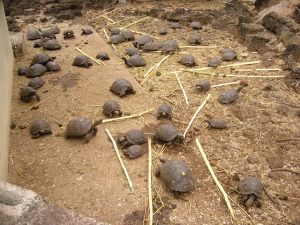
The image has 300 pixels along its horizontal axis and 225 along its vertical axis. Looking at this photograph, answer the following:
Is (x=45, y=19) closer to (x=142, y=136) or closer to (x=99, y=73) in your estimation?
(x=99, y=73)

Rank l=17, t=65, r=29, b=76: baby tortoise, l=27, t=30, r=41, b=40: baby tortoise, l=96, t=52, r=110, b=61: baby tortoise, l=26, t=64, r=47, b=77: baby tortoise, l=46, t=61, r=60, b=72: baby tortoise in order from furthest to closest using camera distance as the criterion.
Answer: l=27, t=30, r=41, b=40: baby tortoise
l=96, t=52, r=110, b=61: baby tortoise
l=46, t=61, r=60, b=72: baby tortoise
l=17, t=65, r=29, b=76: baby tortoise
l=26, t=64, r=47, b=77: baby tortoise

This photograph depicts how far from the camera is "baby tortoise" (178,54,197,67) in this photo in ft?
22.0

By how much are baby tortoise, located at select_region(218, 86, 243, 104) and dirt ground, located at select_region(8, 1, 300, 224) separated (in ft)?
0.29

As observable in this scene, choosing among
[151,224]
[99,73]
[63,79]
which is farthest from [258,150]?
[63,79]

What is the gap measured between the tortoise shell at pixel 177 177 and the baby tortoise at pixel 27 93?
325 cm

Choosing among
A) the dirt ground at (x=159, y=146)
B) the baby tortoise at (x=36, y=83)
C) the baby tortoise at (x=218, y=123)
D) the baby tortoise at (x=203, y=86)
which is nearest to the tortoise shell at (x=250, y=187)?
the dirt ground at (x=159, y=146)

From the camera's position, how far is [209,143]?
4371 mm

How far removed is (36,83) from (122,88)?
1931mm

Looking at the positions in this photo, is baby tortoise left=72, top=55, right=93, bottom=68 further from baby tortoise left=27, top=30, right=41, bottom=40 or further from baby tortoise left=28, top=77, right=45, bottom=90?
baby tortoise left=27, top=30, right=41, bottom=40

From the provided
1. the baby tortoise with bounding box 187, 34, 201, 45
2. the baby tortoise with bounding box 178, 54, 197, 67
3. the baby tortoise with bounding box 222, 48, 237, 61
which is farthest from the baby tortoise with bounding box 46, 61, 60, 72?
the baby tortoise with bounding box 222, 48, 237, 61

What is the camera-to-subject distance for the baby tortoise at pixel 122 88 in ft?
18.1

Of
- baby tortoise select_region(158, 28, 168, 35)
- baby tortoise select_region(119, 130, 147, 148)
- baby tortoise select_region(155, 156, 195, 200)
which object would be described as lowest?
baby tortoise select_region(158, 28, 168, 35)

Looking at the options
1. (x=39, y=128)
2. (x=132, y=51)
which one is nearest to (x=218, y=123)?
(x=39, y=128)

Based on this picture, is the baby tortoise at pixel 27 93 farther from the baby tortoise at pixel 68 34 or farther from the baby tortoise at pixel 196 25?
the baby tortoise at pixel 196 25
